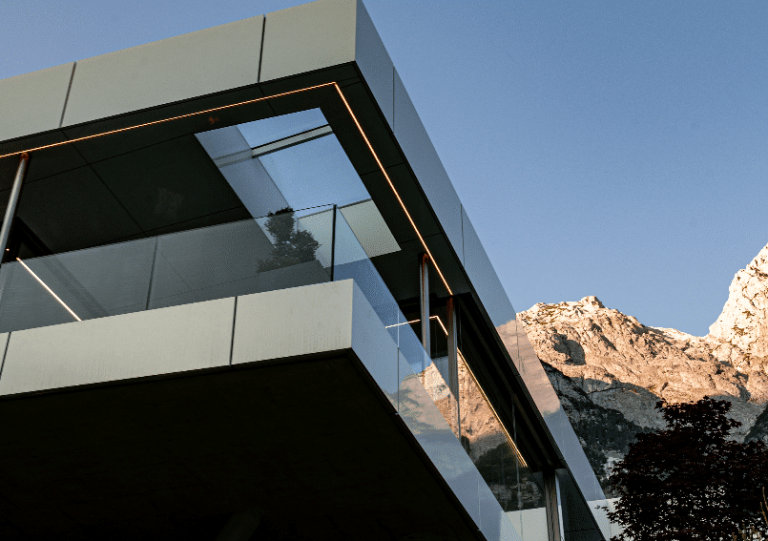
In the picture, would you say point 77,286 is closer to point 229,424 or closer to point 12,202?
point 229,424

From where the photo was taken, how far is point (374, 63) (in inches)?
325

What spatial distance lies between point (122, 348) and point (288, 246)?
156 cm

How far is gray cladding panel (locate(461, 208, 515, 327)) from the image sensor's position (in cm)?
1075

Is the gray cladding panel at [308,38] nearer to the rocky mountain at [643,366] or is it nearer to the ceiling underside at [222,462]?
the ceiling underside at [222,462]

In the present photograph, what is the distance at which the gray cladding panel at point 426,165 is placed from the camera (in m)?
8.79

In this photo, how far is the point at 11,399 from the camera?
275 inches

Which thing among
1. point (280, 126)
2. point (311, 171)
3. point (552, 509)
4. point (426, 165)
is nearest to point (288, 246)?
point (311, 171)

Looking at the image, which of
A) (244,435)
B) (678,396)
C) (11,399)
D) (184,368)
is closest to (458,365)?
(244,435)

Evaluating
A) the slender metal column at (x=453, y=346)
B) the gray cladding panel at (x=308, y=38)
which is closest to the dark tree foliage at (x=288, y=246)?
the gray cladding panel at (x=308, y=38)

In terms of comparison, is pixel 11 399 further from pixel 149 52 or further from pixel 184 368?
pixel 149 52

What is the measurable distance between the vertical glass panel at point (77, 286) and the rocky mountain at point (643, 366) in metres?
27.8

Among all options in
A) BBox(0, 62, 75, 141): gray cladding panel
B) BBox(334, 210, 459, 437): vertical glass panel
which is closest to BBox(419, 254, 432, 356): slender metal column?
BBox(334, 210, 459, 437): vertical glass panel

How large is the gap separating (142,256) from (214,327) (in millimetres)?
1072

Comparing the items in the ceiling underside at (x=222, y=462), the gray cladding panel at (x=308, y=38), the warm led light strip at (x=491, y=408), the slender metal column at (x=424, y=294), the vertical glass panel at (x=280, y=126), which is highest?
the gray cladding panel at (x=308, y=38)
